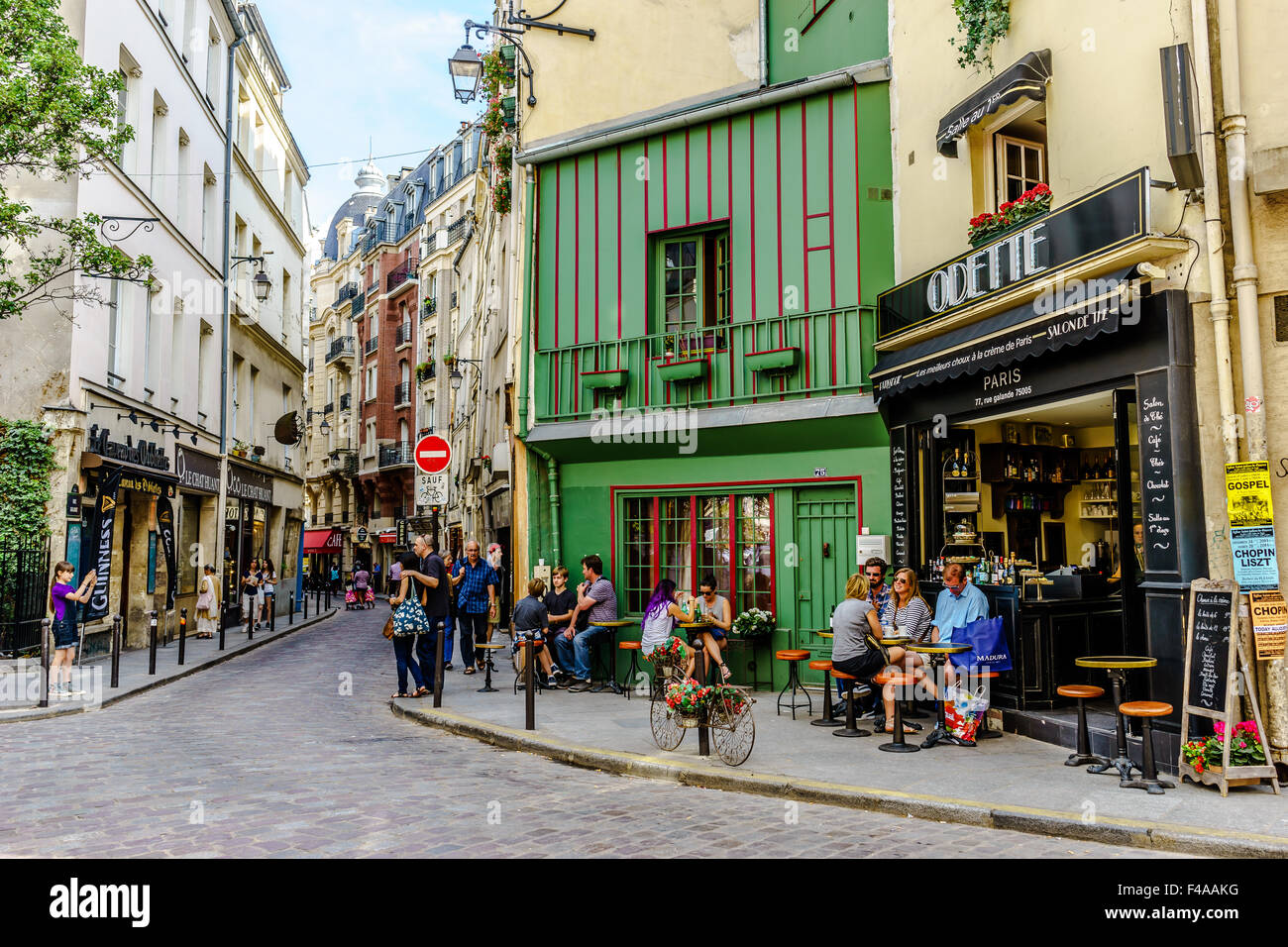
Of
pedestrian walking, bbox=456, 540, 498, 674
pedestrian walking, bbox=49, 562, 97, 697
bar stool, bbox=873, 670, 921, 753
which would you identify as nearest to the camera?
bar stool, bbox=873, 670, 921, 753

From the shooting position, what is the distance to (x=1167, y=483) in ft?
25.5

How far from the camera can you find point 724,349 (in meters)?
13.2

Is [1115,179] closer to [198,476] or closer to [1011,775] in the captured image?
[1011,775]

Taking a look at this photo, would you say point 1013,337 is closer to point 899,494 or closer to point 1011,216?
point 1011,216

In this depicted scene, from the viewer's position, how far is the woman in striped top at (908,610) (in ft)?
33.3

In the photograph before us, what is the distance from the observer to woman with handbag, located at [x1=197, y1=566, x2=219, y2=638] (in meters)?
22.3

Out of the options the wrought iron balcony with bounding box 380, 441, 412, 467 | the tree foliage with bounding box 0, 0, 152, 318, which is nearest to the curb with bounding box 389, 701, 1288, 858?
the tree foliage with bounding box 0, 0, 152, 318

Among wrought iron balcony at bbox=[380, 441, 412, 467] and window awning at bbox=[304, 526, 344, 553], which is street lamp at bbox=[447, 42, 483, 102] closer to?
wrought iron balcony at bbox=[380, 441, 412, 467]

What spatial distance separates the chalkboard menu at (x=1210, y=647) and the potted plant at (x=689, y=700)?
354 centimetres

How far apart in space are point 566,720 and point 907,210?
6.87m

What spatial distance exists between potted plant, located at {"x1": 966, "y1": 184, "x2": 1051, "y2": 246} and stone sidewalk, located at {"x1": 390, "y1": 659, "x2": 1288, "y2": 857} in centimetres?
479

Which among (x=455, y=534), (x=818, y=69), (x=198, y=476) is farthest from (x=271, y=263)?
(x=818, y=69)

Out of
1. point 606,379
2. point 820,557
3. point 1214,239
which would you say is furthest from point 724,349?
point 1214,239

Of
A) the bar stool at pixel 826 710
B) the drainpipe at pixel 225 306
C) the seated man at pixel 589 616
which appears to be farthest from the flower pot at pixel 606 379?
the drainpipe at pixel 225 306
